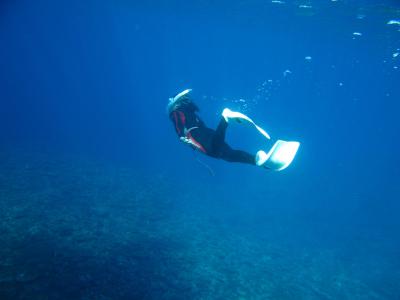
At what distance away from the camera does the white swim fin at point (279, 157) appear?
5.85 meters

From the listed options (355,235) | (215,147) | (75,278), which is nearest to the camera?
(215,147)

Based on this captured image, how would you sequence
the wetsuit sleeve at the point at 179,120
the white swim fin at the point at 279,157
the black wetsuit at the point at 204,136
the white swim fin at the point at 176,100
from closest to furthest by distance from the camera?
the white swim fin at the point at 279,157, the black wetsuit at the point at 204,136, the white swim fin at the point at 176,100, the wetsuit sleeve at the point at 179,120

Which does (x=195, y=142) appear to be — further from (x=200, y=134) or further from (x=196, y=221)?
(x=196, y=221)

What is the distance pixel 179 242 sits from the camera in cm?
1272

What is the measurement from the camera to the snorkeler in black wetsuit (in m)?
6.15

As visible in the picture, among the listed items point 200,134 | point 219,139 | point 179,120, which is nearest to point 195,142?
point 200,134

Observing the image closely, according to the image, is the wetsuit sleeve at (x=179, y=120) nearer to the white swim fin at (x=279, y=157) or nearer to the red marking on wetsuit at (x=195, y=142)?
the red marking on wetsuit at (x=195, y=142)

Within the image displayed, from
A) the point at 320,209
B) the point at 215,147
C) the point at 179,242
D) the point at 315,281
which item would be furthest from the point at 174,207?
the point at 320,209

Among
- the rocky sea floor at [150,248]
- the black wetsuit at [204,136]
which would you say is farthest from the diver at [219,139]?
the rocky sea floor at [150,248]

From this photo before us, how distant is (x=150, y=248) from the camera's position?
452 inches

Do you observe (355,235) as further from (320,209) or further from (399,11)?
Result: (399,11)

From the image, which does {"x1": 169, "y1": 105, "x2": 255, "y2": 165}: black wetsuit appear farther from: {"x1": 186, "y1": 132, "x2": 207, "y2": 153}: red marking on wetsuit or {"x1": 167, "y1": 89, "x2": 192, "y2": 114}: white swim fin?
{"x1": 167, "y1": 89, "x2": 192, "y2": 114}: white swim fin

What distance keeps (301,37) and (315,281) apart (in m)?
31.6

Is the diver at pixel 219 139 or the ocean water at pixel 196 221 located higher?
the diver at pixel 219 139
